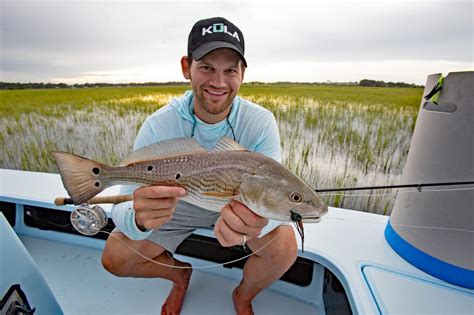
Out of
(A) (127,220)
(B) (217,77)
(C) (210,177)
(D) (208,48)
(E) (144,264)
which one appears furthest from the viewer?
(E) (144,264)

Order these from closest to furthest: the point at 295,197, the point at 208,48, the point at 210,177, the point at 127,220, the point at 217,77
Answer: the point at 295,197 → the point at 210,177 → the point at 127,220 → the point at 208,48 → the point at 217,77

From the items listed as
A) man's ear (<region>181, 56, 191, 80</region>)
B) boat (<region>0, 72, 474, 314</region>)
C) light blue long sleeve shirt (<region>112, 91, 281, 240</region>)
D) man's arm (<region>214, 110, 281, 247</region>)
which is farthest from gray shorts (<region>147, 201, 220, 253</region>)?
man's ear (<region>181, 56, 191, 80</region>)

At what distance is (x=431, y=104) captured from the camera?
1866mm

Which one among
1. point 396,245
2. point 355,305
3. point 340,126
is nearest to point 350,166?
point 340,126

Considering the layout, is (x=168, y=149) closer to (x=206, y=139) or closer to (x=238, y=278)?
(x=206, y=139)

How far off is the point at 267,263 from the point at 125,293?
1.42 metres

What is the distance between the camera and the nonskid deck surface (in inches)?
91.7

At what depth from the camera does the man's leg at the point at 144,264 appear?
2139mm

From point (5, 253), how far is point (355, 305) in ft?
6.69

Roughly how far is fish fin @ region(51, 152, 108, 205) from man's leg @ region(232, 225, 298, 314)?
123 cm

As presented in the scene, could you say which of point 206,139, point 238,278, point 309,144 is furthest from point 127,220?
point 309,144

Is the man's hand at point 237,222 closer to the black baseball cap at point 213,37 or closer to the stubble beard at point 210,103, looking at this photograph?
the stubble beard at point 210,103

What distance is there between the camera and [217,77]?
2109 mm

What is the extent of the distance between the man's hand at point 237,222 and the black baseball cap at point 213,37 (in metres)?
1.19
